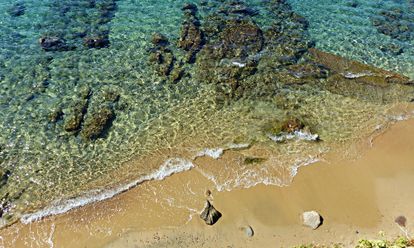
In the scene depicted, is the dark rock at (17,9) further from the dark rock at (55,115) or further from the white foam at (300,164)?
the white foam at (300,164)

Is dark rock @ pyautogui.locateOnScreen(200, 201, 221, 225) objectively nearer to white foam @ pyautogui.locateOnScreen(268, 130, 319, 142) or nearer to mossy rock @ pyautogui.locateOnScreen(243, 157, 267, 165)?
mossy rock @ pyautogui.locateOnScreen(243, 157, 267, 165)

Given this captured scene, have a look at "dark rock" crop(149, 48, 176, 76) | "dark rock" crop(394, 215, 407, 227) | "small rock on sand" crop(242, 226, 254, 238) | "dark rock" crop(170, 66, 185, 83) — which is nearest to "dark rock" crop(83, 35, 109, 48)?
"dark rock" crop(149, 48, 176, 76)

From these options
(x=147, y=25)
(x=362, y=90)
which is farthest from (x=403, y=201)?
(x=147, y=25)

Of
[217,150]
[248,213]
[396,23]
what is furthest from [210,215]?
[396,23]

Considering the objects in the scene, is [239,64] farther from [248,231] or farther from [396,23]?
[396,23]

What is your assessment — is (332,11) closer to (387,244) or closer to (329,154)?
(329,154)
